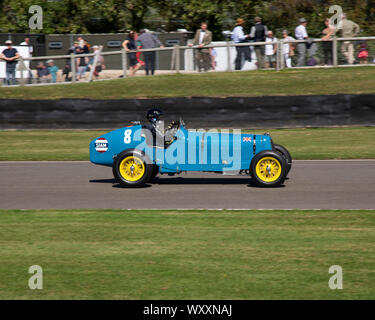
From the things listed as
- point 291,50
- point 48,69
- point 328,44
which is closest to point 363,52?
point 328,44

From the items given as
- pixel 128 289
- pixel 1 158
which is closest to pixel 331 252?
pixel 128 289

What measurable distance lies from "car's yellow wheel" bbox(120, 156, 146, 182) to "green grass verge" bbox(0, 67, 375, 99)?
9.76m

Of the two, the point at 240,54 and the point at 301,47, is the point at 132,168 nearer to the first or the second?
the point at 240,54

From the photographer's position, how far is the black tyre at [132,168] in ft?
36.4

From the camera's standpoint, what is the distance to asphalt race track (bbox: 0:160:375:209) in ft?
32.1

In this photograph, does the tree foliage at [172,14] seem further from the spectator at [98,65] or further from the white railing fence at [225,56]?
the spectator at [98,65]

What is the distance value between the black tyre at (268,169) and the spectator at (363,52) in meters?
12.4

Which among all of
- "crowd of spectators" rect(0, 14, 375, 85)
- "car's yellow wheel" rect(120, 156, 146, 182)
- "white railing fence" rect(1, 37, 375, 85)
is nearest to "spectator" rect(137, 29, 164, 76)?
"crowd of spectators" rect(0, 14, 375, 85)

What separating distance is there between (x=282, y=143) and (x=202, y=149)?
227 inches

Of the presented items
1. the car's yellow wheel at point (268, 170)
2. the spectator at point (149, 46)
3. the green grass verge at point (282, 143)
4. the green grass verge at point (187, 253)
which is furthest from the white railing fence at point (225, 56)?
the green grass verge at point (187, 253)

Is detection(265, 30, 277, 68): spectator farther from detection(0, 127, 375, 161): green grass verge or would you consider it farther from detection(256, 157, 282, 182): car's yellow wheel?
detection(256, 157, 282, 182): car's yellow wheel

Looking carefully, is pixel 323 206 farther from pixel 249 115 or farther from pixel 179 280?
pixel 249 115

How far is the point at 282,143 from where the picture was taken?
1634 centimetres

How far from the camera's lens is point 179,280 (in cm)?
613
